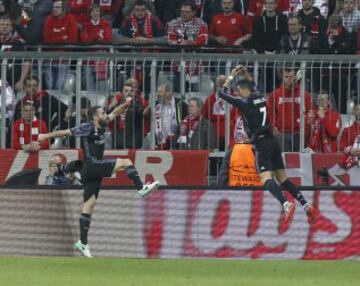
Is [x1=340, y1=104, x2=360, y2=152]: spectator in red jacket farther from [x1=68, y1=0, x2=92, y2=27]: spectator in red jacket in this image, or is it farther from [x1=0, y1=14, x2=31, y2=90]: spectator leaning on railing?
[x1=68, y1=0, x2=92, y2=27]: spectator in red jacket

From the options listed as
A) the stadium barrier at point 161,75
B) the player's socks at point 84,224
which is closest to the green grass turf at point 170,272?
the player's socks at point 84,224

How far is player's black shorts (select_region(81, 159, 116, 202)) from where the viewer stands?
53.7 ft

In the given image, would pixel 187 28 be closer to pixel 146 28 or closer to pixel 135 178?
pixel 146 28

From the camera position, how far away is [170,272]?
14.7 m

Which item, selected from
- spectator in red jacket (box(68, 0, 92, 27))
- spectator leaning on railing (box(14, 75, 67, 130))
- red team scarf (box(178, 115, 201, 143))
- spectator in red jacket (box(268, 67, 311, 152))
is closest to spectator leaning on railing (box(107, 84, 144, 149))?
red team scarf (box(178, 115, 201, 143))

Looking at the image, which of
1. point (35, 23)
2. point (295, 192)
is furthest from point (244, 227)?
point (35, 23)

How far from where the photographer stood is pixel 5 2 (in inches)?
863

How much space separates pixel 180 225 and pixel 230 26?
500 cm

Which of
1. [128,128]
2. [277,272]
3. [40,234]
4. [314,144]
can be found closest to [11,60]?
[128,128]

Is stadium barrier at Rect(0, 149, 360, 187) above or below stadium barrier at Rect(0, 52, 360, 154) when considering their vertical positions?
below

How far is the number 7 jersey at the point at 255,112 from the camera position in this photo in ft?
53.2

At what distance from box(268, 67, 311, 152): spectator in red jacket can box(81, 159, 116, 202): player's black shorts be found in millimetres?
2899

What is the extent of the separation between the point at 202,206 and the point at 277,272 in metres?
2.21

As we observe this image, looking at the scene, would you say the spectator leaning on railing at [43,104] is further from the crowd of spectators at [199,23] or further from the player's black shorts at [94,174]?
the player's black shorts at [94,174]
